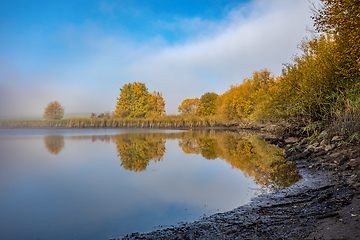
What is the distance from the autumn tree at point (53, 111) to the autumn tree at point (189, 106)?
32.2m

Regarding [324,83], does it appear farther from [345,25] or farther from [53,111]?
[53,111]

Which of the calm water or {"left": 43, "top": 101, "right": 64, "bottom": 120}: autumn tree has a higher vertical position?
{"left": 43, "top": 101, "right": 64, "bottom": 120}: autumn tree

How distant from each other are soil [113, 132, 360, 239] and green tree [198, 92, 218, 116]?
55527mm

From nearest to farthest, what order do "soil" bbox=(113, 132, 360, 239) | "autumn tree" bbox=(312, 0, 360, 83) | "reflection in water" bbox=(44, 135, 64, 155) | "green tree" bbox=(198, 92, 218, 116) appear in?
"soil" bbox=(113, 132, 360, 239)
"autumn tree" bbox=(312, 0, 360, 83)
"reflection in water" bbox=(44, 135, 64, 155)
"green tree" bbox=(198, 92, 218, 116)

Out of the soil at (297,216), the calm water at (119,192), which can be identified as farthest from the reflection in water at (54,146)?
the soil at (297,216)

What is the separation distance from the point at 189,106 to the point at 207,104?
7.50 m

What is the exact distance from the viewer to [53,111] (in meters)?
53.9

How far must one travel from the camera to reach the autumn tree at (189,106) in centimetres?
6638

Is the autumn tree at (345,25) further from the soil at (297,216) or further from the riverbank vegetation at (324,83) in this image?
the soil at (297,216)

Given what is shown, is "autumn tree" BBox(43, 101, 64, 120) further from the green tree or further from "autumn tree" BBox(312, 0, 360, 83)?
"autumn tree" BBox(312, 0, 360, 83)

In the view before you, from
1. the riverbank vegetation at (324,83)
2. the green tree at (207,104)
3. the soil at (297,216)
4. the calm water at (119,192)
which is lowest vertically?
the calm water at (119,192)

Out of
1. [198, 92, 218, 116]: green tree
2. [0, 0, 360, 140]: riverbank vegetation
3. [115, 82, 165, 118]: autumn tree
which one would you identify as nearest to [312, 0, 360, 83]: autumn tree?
[0, 0, 360, 140]: riverbank vegetation

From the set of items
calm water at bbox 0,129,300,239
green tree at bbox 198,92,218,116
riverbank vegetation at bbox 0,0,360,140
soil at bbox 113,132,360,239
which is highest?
green tree at bbox 198,92,218,116

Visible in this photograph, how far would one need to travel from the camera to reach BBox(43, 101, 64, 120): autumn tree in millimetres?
53644
